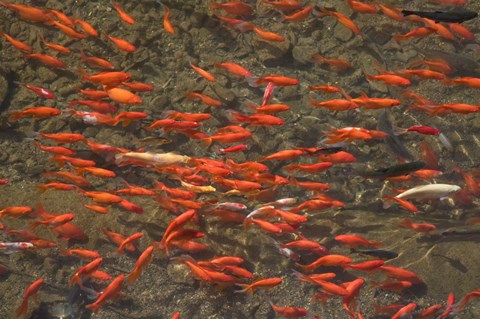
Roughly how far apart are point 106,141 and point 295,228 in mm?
3176

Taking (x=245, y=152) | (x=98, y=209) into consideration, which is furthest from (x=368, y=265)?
(x=98, y=209)

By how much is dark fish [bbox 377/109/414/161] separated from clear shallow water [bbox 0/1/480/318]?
14cm

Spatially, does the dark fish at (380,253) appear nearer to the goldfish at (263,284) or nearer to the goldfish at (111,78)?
the goldfish at (263,284)

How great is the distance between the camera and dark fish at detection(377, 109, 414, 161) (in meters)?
6.92

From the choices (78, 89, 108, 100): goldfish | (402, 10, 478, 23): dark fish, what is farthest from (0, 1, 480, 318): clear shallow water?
(402, 10, 478, 23): dark fish

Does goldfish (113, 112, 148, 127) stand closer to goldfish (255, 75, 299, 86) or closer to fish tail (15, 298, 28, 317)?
goldfish (255, 75, 299, 86)

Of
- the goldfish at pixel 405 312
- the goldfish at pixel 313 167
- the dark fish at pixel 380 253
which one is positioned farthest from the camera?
the goldfish at pixel 313 167

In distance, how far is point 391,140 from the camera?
22.9 ft

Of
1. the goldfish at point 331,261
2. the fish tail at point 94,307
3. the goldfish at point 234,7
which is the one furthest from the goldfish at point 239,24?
the fish tail at point 94,307

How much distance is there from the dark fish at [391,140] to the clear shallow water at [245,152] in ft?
0.44

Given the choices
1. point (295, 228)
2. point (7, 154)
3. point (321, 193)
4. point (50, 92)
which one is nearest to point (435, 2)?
point (321, 193)

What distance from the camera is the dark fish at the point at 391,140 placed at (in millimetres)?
6922

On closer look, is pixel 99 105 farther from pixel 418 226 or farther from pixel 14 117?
pixel 418 226

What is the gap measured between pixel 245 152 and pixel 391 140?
2.24 meters
